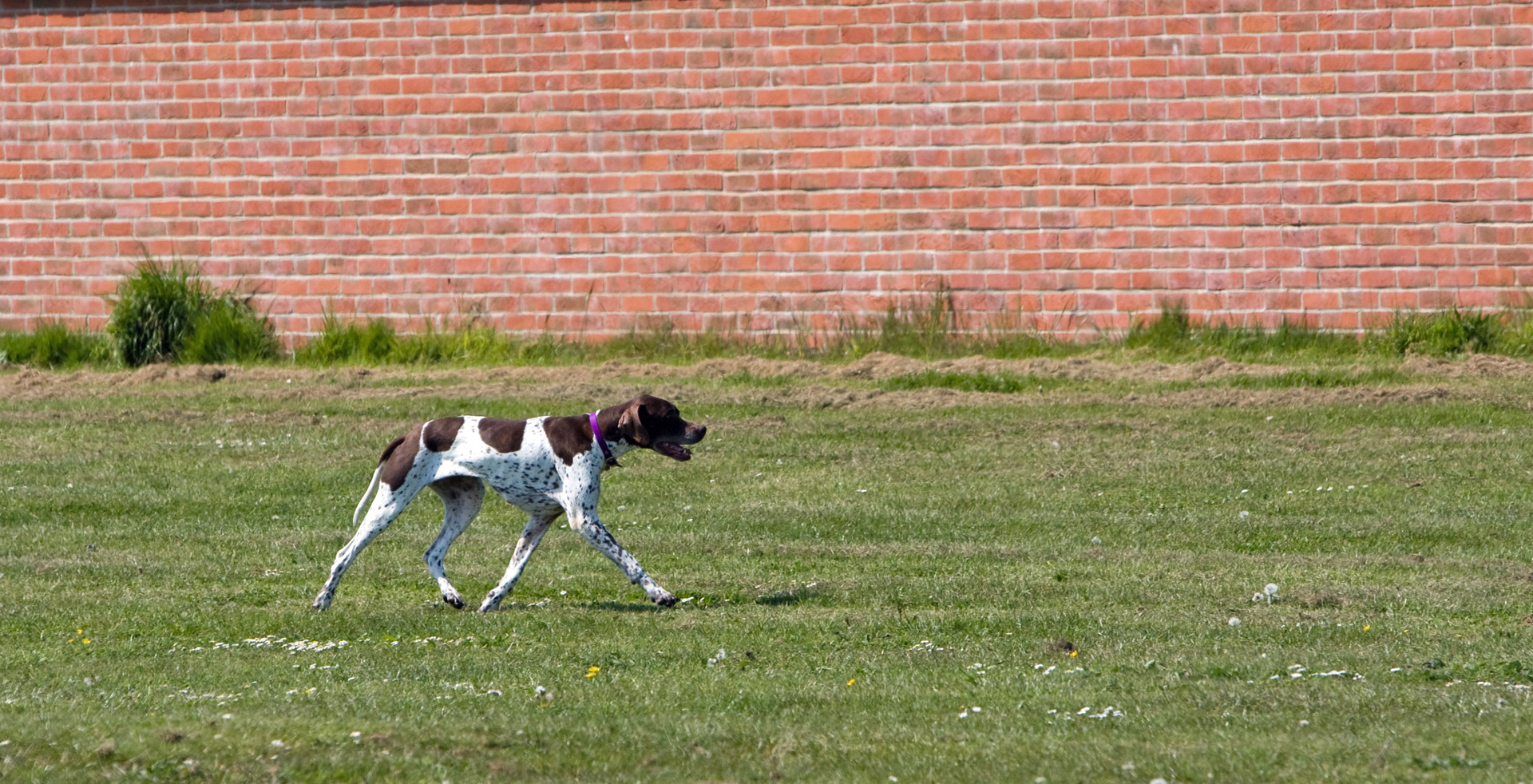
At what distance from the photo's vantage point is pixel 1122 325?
17828 millimetres

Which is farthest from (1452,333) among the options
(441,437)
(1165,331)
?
(441,437)

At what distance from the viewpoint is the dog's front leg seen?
911 centimetres

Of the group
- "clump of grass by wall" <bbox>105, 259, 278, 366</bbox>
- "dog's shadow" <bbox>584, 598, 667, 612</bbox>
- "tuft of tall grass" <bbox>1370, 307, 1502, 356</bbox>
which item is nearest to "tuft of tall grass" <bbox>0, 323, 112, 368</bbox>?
"clump of grass by wall" <bbox>105, 259, 278, 366</bbox>

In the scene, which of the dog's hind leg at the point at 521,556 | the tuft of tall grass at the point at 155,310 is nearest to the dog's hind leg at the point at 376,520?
the dog's hind leg at the point at 521,556

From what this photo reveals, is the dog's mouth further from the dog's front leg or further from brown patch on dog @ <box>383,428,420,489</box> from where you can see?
brown patch on dog @ <box>383,428,420,489</box>

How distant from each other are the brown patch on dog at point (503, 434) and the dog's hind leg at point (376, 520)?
1.29 feet

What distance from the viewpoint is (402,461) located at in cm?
920

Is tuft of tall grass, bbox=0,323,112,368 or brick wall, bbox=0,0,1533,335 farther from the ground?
brick wall, bbox=0,0,1533,335

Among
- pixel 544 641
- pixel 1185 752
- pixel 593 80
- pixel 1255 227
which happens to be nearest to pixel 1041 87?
pixel 1255 227

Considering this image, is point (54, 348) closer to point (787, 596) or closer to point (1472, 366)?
point (787, 596)

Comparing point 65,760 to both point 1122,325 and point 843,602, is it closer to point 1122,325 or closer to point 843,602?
point 843,602

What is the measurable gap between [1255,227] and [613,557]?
33.6 feet

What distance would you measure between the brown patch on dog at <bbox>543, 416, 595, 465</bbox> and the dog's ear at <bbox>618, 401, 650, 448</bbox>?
0.60ft

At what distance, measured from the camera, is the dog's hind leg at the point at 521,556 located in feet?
30.3
